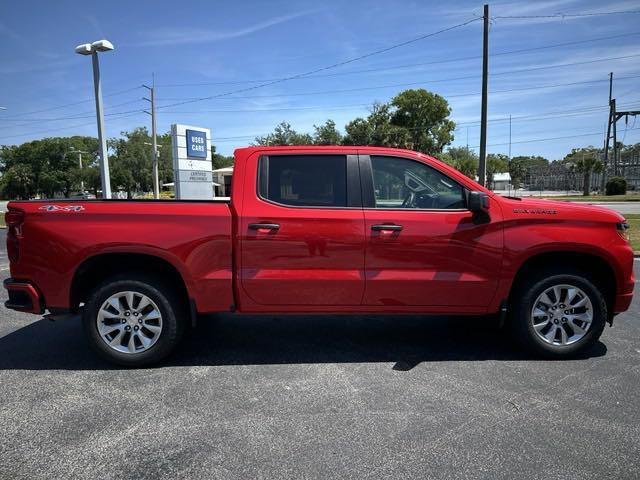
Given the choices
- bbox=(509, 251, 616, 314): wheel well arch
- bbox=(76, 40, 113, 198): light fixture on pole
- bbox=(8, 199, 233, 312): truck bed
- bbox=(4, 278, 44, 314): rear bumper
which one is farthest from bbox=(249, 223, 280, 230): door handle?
bbox=(76, 40, 113, 198): light fixture on pole

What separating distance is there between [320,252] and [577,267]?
7.98 ft

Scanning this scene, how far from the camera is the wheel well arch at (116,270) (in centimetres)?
412

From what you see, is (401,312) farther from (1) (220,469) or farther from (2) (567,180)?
(2) (567,180)

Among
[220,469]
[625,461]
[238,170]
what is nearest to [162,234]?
[238,170]

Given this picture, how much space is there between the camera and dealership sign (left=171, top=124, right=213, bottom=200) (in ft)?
47.4

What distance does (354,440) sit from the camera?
2.93 m

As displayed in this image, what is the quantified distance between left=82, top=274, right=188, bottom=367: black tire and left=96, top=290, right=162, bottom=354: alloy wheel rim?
3 centimetres

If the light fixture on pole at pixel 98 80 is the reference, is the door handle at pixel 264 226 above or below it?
below

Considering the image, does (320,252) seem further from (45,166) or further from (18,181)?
(45,166)

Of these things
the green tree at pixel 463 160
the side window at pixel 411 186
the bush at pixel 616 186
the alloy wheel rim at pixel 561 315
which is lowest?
the alloy wheel rim at pixel 561 315

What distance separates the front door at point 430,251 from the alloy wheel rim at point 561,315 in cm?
52

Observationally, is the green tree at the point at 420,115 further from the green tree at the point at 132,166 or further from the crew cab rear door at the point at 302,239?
the crew cab rear door at the point at 302,239

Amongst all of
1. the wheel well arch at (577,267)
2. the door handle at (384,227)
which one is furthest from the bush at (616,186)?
the door handle at (384,227)

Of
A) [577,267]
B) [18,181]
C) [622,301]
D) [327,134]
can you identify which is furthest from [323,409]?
[18,181]
